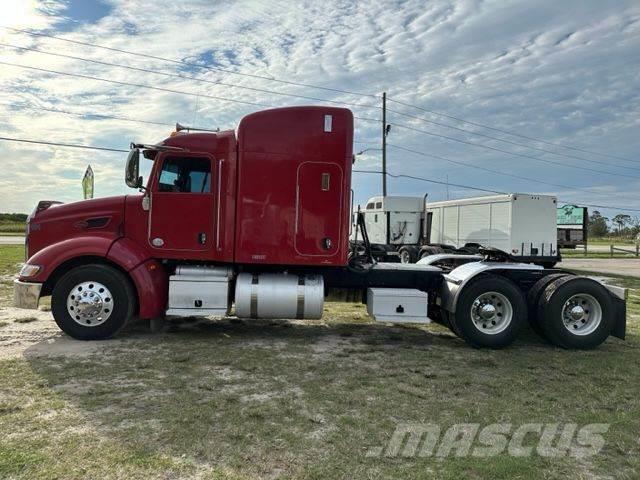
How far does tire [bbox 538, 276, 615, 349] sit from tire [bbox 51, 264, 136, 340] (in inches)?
229

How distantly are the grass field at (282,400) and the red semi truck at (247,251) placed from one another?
1.42 ft

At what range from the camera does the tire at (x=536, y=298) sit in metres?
7.13

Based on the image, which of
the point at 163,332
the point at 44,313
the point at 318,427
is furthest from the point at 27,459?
the point at 44,313

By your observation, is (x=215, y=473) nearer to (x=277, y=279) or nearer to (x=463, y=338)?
(x=277, y=279)

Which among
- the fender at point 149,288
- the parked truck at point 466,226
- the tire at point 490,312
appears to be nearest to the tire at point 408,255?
the parked truck at point 466,226

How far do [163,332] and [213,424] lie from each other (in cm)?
376

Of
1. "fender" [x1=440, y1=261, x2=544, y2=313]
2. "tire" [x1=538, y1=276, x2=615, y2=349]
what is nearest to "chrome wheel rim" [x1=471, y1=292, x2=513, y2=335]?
"fender" [x1=440, y1=261, x2=544, y2=313]

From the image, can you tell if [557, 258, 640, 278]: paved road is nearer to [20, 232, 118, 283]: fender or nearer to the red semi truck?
the red semi truck

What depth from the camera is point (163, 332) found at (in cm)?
748

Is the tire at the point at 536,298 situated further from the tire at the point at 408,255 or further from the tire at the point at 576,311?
the tire at the point at 408,255

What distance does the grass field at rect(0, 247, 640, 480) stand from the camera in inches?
134

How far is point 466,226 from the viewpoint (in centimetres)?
1994

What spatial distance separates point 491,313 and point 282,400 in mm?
3656
